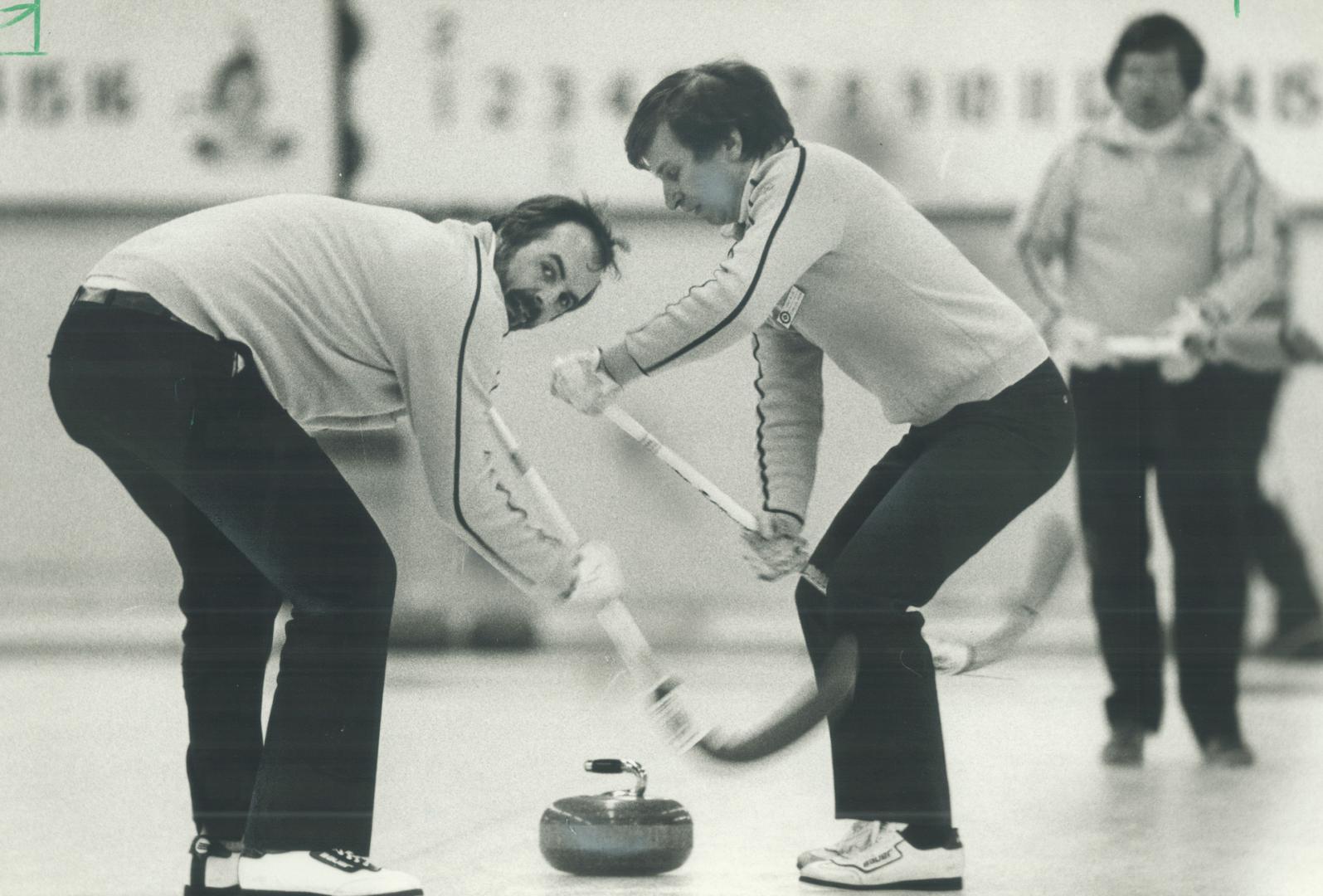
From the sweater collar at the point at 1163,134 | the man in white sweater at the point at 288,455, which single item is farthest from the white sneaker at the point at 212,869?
the sweater collar at the point at 1163,134

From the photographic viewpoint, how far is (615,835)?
2045 millimetres

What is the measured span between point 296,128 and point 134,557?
0.69 metres

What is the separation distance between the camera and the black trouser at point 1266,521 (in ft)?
11.2

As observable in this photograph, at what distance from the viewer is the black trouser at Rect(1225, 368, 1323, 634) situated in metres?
3.40

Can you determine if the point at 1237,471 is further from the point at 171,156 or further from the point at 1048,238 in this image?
the point at 171,156

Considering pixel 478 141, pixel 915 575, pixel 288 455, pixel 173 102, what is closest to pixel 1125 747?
pixel 915 575

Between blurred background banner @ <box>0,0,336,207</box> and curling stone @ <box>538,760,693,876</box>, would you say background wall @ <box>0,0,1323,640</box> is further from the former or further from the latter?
curling stone @ <box>538,760,693,876</box>

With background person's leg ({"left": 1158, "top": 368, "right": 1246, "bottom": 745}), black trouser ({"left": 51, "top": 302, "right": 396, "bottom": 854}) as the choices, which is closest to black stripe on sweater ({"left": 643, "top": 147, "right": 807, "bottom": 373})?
black trouser ({"left": 51, "top": 302, "right": 396, "bottom": 854})

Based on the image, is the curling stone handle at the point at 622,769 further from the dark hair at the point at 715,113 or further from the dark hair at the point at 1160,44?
the dark hair at the point at 1160,44

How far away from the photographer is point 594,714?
2.88m

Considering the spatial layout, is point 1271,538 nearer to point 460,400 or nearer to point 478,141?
point 478,141

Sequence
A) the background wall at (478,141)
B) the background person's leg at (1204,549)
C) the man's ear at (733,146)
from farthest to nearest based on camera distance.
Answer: the background person's leg at (1204,549) < the background wall at (478,141) < the man's ear at (733,146)

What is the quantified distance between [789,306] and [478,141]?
664 millimetres

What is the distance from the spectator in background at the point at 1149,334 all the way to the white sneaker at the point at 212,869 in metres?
1.68
